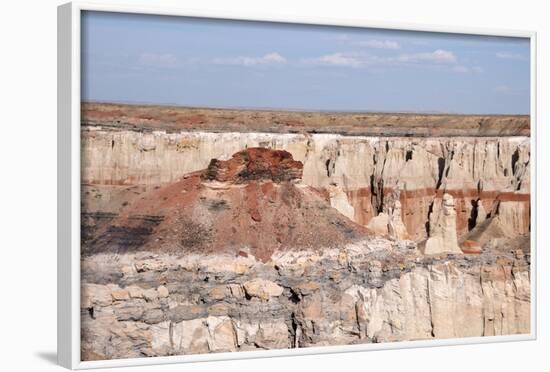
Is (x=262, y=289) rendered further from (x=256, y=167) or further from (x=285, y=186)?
(x=256, y=167)

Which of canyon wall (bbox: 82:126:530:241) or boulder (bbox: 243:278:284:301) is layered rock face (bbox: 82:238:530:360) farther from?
canyon wall (bbox: 82:126:530:241)

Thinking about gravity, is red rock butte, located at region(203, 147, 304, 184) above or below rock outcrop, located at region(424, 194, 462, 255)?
above

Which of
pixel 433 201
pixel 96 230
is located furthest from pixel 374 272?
pixel 96 230

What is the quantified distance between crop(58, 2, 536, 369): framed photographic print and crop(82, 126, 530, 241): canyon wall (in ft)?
0.05

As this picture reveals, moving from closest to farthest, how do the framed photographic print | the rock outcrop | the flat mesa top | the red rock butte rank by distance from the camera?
the framed photographic print
the flat mesa top
the red rock butte
the rock outcrop

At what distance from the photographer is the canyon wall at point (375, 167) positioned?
12055mm

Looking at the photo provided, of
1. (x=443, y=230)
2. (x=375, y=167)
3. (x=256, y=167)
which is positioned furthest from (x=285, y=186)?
(x=443, y=230)

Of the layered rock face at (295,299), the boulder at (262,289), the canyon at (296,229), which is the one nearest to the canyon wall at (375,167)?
the canyon at (296,229)

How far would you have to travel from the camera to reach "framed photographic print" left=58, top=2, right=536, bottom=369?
39.1 ft

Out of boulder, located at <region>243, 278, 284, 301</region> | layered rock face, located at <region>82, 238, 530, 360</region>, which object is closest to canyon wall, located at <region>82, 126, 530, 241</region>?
layered rock face, located at <region>82, 238, 530, 360</region>

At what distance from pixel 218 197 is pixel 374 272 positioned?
159 centimetres

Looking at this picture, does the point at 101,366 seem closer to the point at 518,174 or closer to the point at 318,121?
the point at 318,121

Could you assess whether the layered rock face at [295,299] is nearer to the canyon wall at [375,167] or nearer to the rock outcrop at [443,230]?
the rock outcrop at [443,230]

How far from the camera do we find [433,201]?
43.4 feet
